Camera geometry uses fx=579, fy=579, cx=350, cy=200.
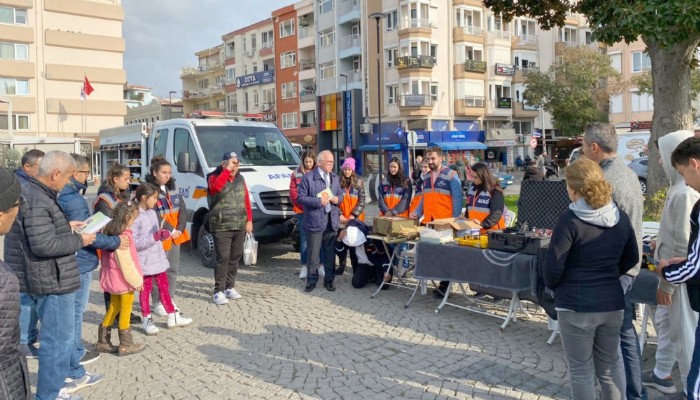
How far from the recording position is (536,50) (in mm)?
52375

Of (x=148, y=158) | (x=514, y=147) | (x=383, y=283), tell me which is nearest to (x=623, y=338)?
(x=383, y=283)

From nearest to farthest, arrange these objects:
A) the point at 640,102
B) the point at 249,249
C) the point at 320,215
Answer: the point at 320,215 < the point at 249,249 < the point at 640,102

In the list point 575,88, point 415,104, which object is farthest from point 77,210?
point 415,104

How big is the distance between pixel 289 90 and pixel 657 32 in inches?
1981

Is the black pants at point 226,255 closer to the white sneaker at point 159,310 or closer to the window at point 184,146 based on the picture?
the white sneaker at point 159,310

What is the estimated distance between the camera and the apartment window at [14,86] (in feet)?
165

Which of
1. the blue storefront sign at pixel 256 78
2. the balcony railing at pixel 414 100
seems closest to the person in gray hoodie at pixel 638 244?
the balcony railing at pixel 414 100

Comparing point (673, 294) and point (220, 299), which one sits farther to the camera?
point (220, 299)

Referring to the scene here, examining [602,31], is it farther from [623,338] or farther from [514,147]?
[514,147]

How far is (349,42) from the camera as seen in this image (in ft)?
165

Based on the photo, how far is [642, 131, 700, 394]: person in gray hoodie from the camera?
4.11 m

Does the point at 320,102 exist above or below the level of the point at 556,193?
above

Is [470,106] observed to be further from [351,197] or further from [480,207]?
[480,207]

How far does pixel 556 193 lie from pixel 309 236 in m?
3.37
